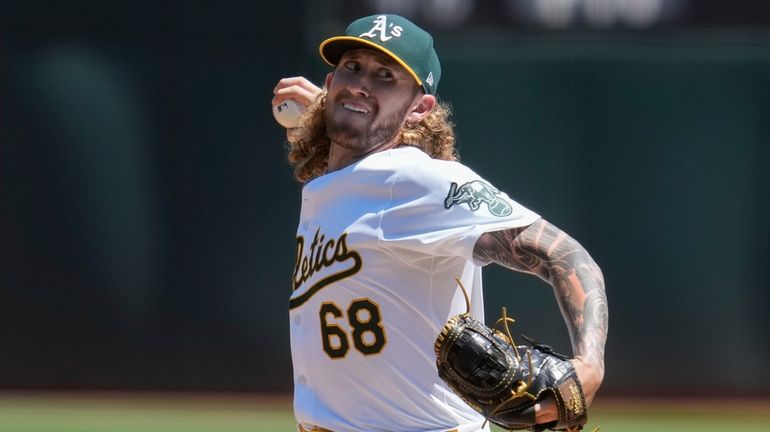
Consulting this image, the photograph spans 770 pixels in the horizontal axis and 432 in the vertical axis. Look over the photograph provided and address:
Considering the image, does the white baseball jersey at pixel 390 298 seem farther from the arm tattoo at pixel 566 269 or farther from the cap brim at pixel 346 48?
the cap brim at pixel 346 48

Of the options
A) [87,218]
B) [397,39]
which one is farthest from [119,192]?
[397,39]

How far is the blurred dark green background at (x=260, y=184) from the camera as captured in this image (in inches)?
322

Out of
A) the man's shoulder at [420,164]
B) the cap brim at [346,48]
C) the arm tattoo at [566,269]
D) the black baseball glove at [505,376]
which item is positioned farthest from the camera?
the cap brim at [346,48]

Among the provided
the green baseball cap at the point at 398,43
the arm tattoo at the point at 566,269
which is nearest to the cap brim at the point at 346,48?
the green baseball cap at the point at 398,43

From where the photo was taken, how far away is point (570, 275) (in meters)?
2.47

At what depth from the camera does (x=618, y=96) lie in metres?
8.23

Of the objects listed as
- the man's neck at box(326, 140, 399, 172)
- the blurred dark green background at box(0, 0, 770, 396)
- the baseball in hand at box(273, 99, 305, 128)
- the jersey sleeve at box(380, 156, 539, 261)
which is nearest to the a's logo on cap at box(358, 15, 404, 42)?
the man's neck at box(326, 140, 399, 172)

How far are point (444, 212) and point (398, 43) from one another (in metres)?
0.48

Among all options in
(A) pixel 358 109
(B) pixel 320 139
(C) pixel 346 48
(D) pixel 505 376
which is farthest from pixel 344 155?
(D) pixel 505 376

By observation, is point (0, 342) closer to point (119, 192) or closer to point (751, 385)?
point (119, 192)

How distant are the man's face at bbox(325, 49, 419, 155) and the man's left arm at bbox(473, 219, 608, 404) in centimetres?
47

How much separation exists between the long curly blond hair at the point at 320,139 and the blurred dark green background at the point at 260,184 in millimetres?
4749

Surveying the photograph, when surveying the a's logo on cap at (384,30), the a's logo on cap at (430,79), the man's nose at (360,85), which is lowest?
the man's nose at (360,85)

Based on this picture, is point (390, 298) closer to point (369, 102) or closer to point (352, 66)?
point (369, 102)
